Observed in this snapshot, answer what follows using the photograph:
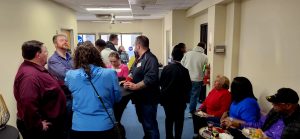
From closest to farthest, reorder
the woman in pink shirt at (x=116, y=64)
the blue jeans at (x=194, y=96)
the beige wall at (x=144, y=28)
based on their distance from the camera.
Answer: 1. the woman in pink shirt at (x=116, y=64)
2. the blue jeans at (x=194, y=96)
3. the beige wall at (x=144, y=28)

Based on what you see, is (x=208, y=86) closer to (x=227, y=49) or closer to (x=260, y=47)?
(x=227, y=49)

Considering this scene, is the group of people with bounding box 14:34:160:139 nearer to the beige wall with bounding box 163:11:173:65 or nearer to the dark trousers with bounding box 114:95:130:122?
the dark trousers with bounding box 114:95:130:122

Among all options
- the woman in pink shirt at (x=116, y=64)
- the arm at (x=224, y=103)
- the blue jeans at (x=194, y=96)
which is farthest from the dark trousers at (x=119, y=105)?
the blue jeans at (x=194, y=96)

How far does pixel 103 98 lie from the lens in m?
1.79

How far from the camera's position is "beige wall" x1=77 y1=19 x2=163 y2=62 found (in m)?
11.2

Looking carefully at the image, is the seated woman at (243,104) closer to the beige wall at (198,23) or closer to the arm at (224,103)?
the arm at (224,103)

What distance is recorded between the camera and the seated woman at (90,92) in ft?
5.74

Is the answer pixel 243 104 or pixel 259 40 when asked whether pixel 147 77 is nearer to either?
pixel 243 104

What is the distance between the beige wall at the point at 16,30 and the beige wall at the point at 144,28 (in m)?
6.22

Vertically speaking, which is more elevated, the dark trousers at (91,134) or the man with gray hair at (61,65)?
the man with gray hair at (61,65)

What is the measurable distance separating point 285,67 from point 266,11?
34.4 inches

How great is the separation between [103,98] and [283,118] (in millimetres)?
1562

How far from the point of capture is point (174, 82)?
3006mm

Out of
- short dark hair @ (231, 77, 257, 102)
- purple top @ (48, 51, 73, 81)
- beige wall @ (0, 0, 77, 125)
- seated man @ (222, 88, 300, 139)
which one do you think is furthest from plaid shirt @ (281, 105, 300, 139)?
beige wall @ (0, 0, 77, 125)
